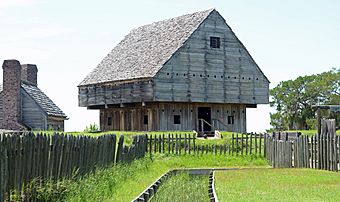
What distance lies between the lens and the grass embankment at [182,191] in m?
17.0

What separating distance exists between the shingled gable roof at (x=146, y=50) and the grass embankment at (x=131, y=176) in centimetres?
1669

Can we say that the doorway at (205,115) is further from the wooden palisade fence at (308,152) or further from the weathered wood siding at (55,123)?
the wooden palisade fence at (308,152)

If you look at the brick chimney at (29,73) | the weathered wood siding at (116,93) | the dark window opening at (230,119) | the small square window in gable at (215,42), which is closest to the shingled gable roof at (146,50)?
the weathered wood siding at (116,93)

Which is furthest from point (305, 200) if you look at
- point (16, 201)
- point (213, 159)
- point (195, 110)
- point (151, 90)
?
point (195, 110)

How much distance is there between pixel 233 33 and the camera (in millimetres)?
53031

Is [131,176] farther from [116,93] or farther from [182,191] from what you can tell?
[116,93]

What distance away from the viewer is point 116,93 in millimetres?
52938

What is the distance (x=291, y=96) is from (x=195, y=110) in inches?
1329

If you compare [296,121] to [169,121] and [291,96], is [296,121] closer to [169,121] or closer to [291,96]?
[291,96]

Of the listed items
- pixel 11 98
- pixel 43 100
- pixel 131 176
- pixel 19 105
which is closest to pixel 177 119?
pixel 43 100

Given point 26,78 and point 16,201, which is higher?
point 26,78

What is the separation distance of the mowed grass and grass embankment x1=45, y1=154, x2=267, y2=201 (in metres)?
2.49

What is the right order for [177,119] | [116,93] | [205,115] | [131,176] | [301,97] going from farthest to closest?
1. [301,97]
2. [205,115]
3. [116,93]
4. [177,119]
5. [131,176]

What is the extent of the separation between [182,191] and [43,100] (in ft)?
127
